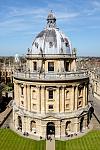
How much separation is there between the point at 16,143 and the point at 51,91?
13.3 meters

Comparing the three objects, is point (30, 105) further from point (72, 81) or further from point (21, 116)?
point (72, 81)

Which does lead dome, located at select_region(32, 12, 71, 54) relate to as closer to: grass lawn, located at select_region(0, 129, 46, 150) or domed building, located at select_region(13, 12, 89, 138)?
domed building, located at select_region(13, 12, 89, 138)

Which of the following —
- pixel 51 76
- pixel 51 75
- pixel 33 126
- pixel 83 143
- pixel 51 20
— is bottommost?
pixel 83 143

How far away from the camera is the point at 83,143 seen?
176 ft

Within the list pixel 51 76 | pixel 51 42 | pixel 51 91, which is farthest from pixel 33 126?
pixel 51 42

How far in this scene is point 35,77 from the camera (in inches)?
2226

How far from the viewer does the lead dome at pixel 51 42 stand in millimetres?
60344

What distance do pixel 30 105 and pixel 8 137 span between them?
8544mm

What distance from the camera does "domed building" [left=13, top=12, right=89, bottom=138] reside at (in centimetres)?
5641

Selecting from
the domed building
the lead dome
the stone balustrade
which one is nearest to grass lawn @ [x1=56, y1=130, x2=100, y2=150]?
the domed building

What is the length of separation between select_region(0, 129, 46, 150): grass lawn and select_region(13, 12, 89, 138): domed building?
3.47m

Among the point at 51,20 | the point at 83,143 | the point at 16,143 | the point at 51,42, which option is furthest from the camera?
the point at 51,20

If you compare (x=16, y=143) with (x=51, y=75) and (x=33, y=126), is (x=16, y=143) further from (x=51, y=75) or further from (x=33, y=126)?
(x=51, y=75)

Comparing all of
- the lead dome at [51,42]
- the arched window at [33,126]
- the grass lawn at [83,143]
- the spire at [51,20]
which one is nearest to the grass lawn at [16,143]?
the arched window at [33,126]
